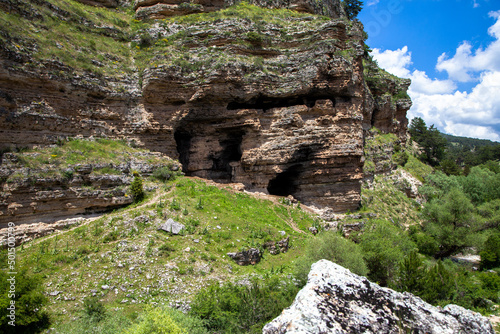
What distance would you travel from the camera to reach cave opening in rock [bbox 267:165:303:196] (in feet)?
94.4

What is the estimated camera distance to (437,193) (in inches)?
1474

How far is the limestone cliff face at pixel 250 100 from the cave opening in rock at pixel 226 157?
0.13 metres

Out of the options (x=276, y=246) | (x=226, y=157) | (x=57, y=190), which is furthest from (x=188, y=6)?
(x=276, y=246)

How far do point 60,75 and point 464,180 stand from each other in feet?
166

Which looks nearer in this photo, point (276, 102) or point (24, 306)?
point (24, 306)

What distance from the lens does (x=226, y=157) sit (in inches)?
1228

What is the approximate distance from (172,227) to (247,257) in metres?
5.11

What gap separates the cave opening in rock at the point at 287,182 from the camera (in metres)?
28.8

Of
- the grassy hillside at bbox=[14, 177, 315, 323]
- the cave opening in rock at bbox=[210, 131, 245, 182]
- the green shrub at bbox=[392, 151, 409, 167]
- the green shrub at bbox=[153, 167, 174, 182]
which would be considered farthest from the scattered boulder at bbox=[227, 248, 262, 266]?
the green shrub at bbox=[392, 151, 409, 167]

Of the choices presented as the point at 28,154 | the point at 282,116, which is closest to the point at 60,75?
the point at 28,154

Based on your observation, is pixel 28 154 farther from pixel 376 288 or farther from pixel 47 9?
pixel 376 288

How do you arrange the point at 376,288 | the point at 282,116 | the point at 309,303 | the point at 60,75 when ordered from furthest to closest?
the point at 282,116 → the point at 60,75 → the point at 376,288 → the point at 309,303

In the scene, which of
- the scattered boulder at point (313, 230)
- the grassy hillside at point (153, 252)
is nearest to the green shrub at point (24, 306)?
the grassy hillside at point (153, 252)

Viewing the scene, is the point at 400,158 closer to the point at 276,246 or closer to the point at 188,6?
the point at 276,246
